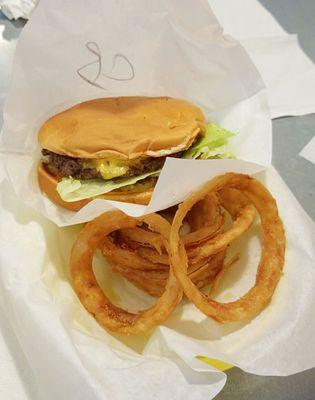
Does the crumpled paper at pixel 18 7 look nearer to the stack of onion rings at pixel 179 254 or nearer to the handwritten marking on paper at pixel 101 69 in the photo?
the handwritten marking on paper at pixel 101 69

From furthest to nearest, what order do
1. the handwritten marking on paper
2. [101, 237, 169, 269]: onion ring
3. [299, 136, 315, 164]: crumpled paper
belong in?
1. [299, 136, 315, 164]: crumpled paper
2. the handwritten marking on paper
3. [101, 237, 169, 269]: onion ring

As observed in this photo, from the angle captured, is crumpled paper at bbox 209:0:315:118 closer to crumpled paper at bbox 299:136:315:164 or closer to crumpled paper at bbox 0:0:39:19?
crumpled paper at bbox 299:136:315:164

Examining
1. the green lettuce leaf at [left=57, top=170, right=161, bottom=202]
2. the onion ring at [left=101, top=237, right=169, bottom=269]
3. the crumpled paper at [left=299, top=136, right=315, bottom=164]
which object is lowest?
the onion ring at [left=101, top=237, right=169, bottom=269]

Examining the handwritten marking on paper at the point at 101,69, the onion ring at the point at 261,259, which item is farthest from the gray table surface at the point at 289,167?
the handwritten marking on paper at the point at 101,69

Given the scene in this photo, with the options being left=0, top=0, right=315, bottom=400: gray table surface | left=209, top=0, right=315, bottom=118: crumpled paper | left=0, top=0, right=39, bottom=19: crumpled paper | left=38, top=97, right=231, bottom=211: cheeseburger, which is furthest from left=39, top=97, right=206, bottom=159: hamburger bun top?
left=0, top=0, right=39, bottom=19: crumpled paper

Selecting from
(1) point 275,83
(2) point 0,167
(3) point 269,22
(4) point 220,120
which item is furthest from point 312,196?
(3) point 269,22

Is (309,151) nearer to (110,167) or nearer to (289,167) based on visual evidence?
(289,167)
